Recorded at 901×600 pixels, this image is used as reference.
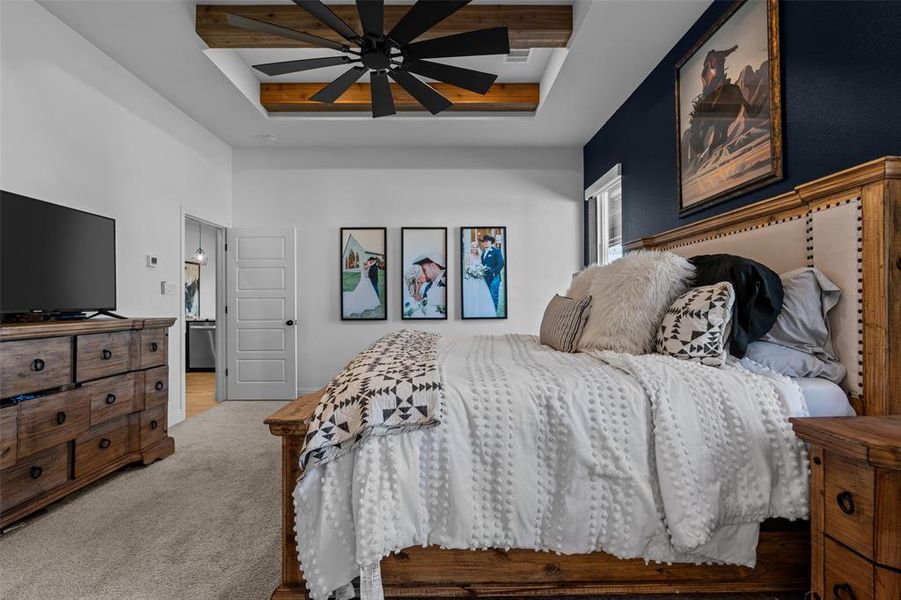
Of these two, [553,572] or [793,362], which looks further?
[793,362]

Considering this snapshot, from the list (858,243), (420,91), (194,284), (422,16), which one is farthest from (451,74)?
(194,284)

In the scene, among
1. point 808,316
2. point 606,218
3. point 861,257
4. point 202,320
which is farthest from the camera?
point 202,320

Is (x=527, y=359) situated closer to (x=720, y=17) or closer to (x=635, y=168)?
(x=720, y=17)

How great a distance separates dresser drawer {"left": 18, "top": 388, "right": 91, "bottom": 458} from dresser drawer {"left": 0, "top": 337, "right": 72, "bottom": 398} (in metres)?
0.07

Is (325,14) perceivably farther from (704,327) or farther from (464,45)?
(704,327)

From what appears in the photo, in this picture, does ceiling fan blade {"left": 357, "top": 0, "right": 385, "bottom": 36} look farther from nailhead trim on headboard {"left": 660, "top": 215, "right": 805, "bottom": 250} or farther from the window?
the window

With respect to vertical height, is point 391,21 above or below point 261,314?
above

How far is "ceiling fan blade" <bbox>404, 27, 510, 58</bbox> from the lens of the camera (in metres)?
2.09

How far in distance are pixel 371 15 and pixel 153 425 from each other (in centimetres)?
272

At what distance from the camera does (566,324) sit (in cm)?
238

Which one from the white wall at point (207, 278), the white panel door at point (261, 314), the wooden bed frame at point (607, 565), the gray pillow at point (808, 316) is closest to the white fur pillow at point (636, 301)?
the gray pillow at point (808, 316)

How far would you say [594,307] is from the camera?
7.45 feet

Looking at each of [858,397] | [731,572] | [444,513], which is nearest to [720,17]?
[858,397]

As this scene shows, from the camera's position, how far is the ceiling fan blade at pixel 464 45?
2092 mm
